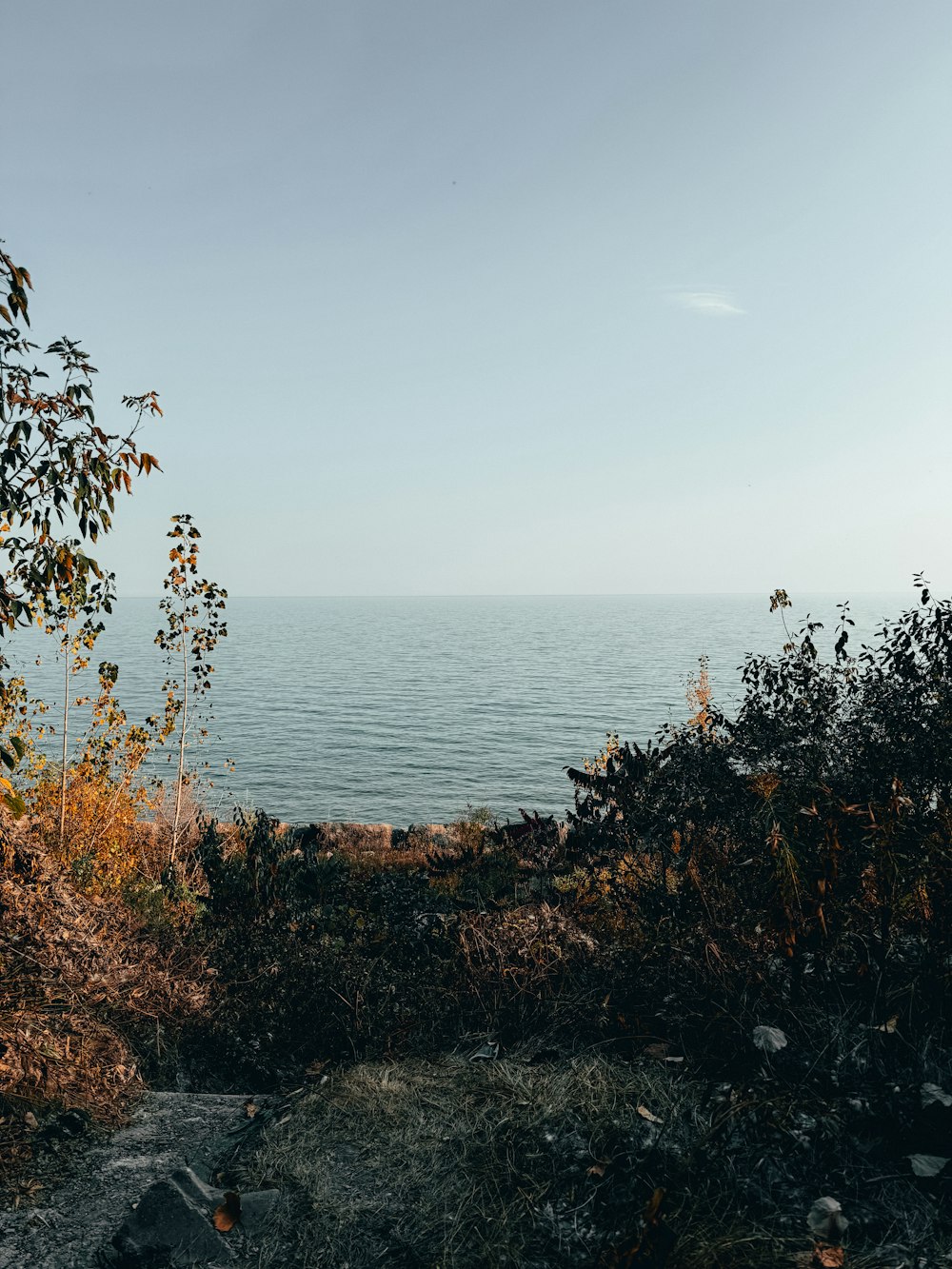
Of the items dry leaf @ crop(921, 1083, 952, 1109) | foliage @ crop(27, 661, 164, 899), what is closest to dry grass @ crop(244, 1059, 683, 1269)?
dry leaf @ crop(921, 1083, 952, 1109)

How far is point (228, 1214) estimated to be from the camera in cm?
364

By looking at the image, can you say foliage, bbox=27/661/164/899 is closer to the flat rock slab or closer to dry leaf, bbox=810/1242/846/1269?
the flat rock slab

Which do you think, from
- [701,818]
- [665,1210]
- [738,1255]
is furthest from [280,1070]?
[701,818]

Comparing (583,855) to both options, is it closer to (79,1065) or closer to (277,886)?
(277,886)

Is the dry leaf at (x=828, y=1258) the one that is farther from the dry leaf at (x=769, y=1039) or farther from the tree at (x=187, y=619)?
the tree at (x=187, y=619)

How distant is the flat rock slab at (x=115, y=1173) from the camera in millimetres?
3605

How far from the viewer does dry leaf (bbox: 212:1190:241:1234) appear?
3.59 metres

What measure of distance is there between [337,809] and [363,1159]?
76.6 feet

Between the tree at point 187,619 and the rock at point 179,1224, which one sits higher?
the tree at point 187,619

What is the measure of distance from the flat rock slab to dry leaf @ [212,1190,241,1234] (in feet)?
1.22

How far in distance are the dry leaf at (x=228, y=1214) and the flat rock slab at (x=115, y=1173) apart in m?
0.37

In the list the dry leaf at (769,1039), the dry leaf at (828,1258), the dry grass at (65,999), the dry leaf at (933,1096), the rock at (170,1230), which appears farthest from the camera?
the dry grass at (65,999)

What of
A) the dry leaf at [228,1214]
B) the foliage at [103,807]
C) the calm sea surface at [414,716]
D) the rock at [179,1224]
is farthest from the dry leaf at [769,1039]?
the foliage at [103,807]

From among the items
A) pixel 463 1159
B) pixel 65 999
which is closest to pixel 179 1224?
pixel 463 1159
